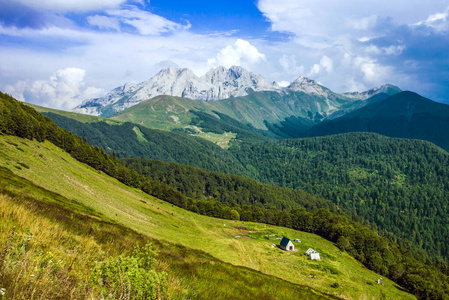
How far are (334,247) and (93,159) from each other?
4147 inches

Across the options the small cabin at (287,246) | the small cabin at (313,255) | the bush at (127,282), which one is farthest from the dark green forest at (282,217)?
the bush at (127,282)

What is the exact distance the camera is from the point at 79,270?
22.5 feet

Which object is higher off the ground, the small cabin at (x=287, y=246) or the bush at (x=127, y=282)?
the bush at (x=127, y=282)

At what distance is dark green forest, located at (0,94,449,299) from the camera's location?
75812 millimetres

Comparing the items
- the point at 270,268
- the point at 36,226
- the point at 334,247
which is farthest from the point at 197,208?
the point at 36,226

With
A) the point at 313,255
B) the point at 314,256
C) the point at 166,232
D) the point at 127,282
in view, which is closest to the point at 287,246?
the point at 313,255

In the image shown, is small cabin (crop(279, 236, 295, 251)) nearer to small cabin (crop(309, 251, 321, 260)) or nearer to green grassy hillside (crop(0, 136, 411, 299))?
green grassy hillside (crop(0, 136, 411, 299))

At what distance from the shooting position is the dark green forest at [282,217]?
2985 inches

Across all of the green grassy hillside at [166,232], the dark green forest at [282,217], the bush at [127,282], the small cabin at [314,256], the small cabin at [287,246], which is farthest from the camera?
the small cabin at [287,246]

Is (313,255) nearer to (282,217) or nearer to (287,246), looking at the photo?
(287,246)

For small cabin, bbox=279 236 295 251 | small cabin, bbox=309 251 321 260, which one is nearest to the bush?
small cabin, bbox=309 251 321 260

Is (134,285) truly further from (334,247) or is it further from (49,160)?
(334,247)

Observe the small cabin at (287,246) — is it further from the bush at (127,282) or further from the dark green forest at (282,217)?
the bush at (127,282)

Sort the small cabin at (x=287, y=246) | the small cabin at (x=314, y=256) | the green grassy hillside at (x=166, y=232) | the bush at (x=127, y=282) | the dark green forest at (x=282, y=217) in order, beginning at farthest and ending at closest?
the small cabin at (x=287, y=246), the small cabin at (x=314, y=256), the dark green forest at (x=282, y=217), the green grassy hillside at (x=166, y=232), the bush at (x=127, y=282)
